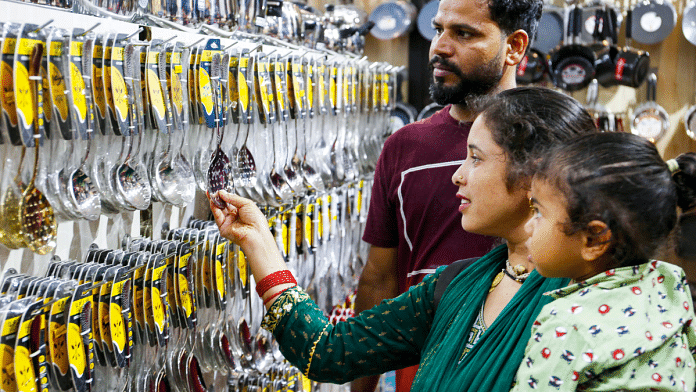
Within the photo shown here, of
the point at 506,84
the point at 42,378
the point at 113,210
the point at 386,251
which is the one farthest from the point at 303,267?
the point at 42,378

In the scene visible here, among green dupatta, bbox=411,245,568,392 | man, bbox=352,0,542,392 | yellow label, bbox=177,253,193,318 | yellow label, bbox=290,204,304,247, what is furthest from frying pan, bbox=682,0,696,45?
yellow label, bbox=177,253,193,318

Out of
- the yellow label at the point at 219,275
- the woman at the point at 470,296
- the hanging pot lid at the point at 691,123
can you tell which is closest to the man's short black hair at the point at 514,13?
the woman at the point at 470,296


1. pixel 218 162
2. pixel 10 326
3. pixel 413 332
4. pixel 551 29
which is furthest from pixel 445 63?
pixel 551 29

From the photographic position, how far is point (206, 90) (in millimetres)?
1358

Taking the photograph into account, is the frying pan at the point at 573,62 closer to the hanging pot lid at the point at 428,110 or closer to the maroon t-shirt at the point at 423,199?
the hanging pot lid at the point at 428,110

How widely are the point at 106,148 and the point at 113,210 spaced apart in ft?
0.37

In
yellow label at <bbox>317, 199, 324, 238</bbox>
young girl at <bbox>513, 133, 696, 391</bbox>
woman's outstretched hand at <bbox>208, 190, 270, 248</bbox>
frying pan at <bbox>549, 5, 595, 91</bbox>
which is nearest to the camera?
young girl at <bbox>513, 133, 696, 391</bbox>

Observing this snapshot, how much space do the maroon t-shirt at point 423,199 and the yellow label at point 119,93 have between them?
2.66 ft

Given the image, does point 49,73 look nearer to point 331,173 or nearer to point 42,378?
point 42,378

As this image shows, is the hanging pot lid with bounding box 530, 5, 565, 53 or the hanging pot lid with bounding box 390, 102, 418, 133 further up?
the hanging pot lid with bounding box 530, 5, 565, 53

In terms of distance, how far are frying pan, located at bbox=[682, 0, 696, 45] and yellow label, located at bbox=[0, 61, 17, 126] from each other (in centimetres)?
366

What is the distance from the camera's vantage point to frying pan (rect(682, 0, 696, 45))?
3629 mm

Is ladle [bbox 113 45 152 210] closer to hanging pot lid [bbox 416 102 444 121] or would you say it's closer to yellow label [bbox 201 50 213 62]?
yellow label [bbox 201 50 213 62]

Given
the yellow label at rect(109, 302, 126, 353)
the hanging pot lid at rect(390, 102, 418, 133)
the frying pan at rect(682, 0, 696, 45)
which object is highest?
the frying pan at rect(682, 0, 696, 45)
